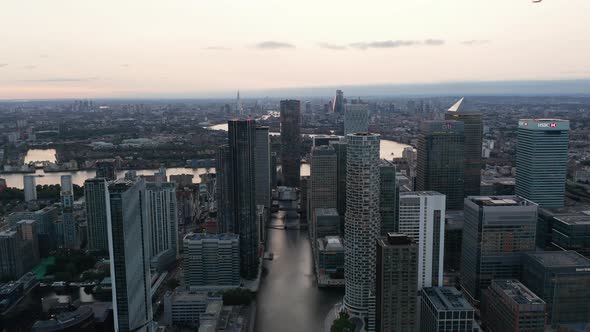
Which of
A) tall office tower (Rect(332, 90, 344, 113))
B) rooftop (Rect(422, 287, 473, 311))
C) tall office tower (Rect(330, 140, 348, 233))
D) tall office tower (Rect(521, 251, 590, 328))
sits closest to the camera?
rooftop (Rect(422, 287, 473, 311))

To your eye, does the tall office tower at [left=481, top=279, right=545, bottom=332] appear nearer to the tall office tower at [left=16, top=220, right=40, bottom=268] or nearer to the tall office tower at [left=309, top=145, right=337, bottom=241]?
the tall office tower at [left=309, top=145, right=337, bottom=241]

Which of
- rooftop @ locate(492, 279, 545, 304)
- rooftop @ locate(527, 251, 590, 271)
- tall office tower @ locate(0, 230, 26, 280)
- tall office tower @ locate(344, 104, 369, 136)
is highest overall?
tall office tower @ locate(344, 104, 369, 136)

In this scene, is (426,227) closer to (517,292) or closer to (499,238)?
(499,238)

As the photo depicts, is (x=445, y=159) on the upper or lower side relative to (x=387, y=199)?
upper

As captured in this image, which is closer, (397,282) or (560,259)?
(397,282)

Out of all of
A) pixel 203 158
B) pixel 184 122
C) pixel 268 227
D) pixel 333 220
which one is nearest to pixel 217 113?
pixel 184 122

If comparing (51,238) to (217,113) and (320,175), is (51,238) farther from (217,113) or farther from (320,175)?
(217,113)

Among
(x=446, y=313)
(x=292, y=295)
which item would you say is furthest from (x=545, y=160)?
(x=292, y=295)

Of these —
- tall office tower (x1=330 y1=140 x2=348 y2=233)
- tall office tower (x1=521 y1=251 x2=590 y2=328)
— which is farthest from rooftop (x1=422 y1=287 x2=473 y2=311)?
tall office tower (x1=330 y1=140 x2=348 y2=233)
